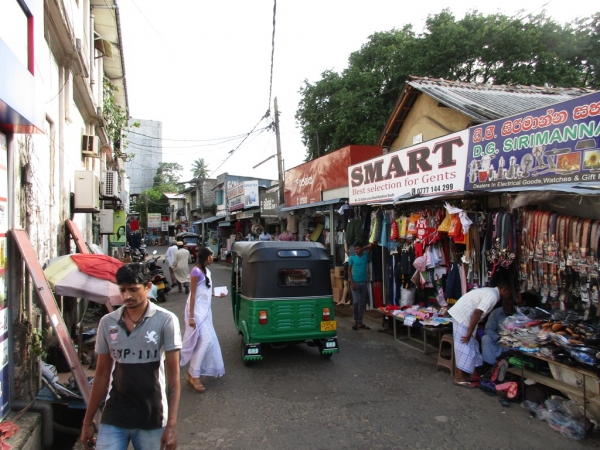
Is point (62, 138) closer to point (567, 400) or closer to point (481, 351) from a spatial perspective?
point (481, 351)

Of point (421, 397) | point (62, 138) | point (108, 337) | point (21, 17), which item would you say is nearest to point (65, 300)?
point (62, 138)

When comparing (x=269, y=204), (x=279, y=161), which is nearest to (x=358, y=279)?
(x=279, y=161)

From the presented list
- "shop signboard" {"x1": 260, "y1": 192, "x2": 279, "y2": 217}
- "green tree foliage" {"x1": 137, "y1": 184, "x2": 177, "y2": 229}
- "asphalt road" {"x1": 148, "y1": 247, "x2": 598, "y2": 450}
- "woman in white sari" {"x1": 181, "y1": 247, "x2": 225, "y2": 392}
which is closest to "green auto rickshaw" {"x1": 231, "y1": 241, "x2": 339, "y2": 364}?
"asphalt road" {"x1": 148, "y1": 247, "x2": 598, "y2": 450}

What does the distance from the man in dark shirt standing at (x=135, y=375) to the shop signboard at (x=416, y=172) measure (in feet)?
19.3

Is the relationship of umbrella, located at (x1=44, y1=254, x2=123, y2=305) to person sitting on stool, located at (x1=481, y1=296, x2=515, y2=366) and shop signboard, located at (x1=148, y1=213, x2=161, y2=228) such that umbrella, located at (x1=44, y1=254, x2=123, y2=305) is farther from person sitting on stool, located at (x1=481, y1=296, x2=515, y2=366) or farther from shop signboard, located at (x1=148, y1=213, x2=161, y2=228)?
shop signboard, located at (x1=148, y1=213, x2=161, y2=228)

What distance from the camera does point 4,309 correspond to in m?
3.95

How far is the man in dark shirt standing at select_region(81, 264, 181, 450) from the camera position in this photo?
2.61m

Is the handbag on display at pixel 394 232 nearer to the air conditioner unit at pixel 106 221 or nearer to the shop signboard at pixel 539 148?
the shop signboard at pixel 539 148

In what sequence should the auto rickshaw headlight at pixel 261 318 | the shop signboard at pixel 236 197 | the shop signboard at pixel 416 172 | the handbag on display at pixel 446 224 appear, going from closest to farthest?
1. the auto rickshaw headlight at pixel 261 318
2. the handbag on display at pixel 446 224
3. the shop signboard at pixel 416 172
4. the shop signboard at pixel 236 197

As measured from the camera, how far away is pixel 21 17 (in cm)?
430

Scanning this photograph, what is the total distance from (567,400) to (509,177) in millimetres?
3093

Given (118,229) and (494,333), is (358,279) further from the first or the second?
(118,229)

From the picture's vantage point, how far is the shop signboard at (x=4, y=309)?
3850mm

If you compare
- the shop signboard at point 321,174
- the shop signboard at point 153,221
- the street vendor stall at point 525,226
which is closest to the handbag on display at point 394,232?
the street vendor stall at point 525,226
